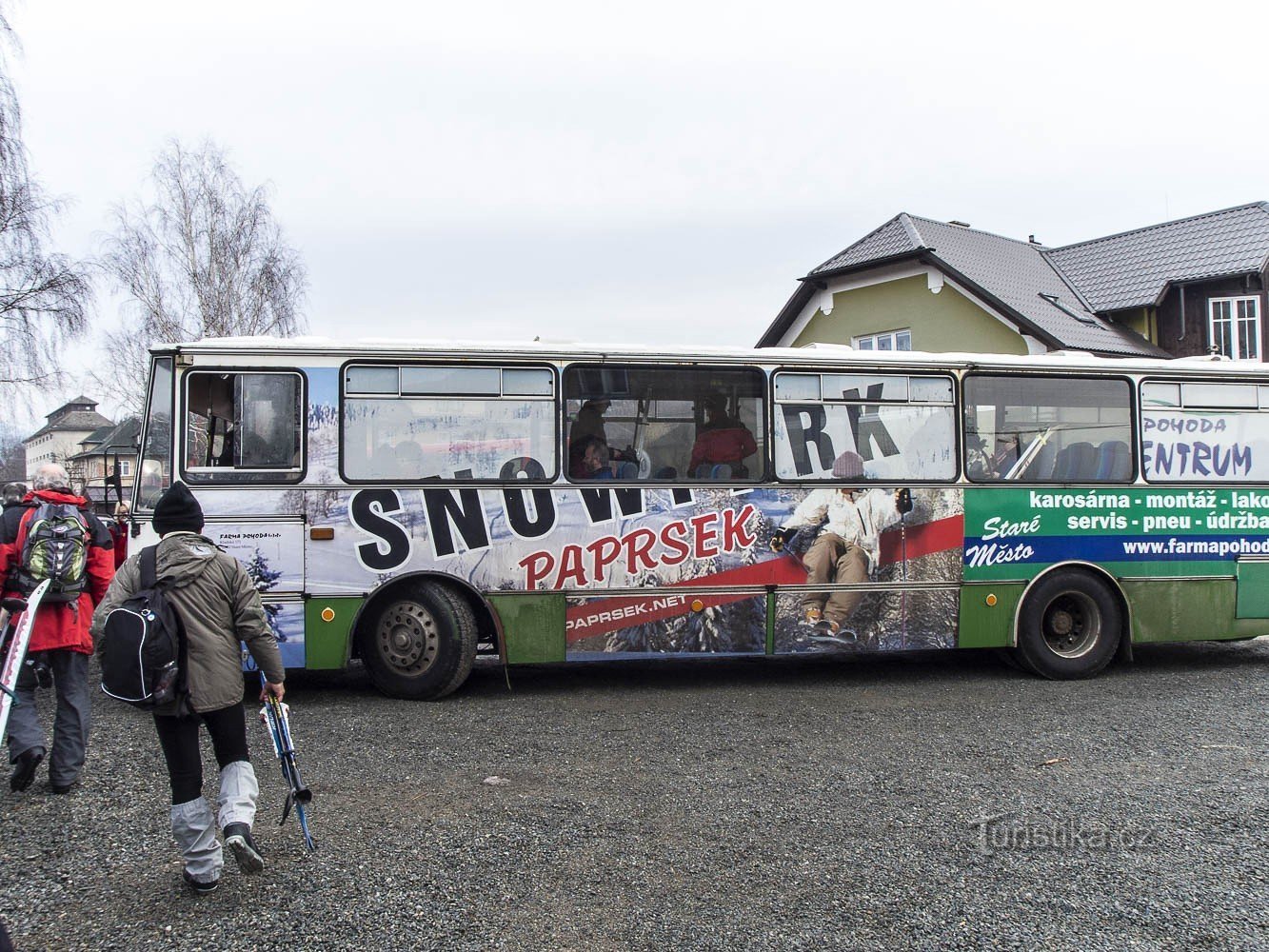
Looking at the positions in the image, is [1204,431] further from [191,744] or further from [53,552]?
[53,552]

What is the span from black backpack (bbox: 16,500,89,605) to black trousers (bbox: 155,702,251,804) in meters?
1.97

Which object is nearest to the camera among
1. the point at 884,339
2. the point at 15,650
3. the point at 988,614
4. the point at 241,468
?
the point at 15,650

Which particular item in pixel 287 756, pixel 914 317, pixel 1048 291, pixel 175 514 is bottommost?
pixel 287 756

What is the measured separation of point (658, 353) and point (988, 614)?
12.0 feet

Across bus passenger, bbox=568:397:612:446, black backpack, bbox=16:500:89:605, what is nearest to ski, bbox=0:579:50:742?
black backpack, bbox=16:500:89:605

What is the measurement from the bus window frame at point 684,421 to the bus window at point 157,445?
3.04 metres

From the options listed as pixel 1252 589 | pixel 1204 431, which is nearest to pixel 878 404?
pixel 1204 431

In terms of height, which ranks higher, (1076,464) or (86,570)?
(1076,464)

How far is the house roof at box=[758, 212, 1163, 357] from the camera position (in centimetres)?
2673

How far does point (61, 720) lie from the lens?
19.5ft

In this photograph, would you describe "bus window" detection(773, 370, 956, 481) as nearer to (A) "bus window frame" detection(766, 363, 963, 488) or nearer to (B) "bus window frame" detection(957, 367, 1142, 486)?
(A) "bus window frame" detection(766, 363, 963, 488)

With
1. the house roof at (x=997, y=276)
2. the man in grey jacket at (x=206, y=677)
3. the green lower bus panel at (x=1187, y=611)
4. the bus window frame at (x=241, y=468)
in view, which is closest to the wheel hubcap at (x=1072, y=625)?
the green lower bus panel at (x=1187, y=611)

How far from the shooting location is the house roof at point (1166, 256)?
27594 millimetres

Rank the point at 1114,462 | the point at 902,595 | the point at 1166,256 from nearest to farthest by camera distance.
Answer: the point at 902,595 < the point at 1114,462 < the point at 1166,256
